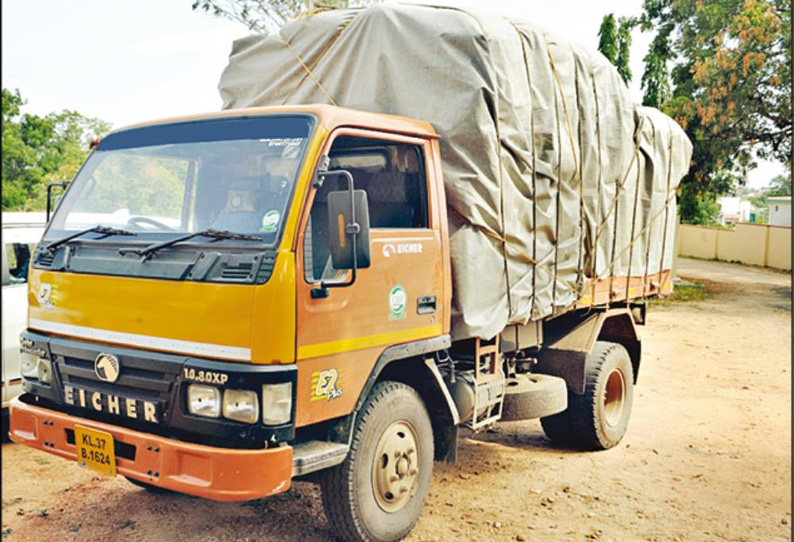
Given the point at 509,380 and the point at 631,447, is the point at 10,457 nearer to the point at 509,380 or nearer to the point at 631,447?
the point at 509,380

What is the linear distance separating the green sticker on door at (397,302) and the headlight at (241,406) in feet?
3.27

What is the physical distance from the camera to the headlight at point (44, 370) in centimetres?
413

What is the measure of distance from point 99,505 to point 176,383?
1862mm

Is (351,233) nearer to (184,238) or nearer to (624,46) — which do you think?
(184,238)

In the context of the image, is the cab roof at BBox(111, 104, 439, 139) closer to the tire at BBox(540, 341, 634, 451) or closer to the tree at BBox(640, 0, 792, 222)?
the tire at BBox(540, 341, 634, 451)

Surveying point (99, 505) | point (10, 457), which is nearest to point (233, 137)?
point (99, 505)

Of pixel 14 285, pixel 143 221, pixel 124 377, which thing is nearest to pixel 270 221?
pixel 143 221

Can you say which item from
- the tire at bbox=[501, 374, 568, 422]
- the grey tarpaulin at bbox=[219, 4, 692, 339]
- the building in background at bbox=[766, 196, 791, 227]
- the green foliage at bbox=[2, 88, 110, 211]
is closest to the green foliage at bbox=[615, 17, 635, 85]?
the green foliage at bbox=[2, 88, 110, 211]

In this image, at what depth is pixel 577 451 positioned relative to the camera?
6.60 meters

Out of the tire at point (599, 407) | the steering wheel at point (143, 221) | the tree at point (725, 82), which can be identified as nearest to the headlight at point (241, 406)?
the steering wheel at point (143, 221)

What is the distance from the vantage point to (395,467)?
4316mm

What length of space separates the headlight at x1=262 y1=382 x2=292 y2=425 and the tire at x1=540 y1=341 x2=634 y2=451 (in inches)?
138

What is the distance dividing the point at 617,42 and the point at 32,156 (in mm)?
16625

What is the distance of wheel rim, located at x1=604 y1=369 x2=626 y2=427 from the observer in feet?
22.7
